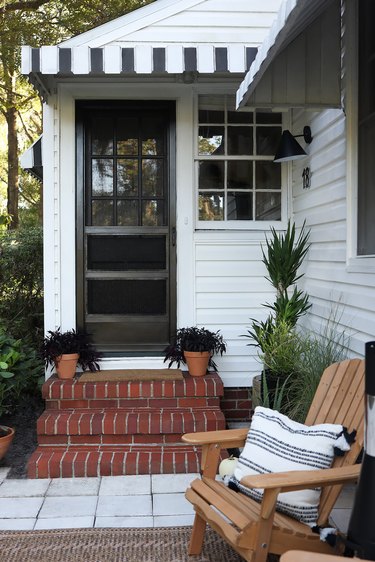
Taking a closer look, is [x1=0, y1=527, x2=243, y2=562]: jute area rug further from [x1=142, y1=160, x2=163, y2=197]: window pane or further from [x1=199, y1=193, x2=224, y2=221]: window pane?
[x1=142, y1=160, x2=163, y2=197]: window pane

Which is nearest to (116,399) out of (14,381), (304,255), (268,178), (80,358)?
(80,358)

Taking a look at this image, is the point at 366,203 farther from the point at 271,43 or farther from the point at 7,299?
the point at 7,299

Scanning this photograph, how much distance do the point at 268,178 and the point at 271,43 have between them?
240 centimetres

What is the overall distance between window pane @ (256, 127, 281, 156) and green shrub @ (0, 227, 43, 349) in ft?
9.13

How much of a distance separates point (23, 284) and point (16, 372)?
Result: 6.04 feet

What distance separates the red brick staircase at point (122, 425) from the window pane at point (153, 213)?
135 cm

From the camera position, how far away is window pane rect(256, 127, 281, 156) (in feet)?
17.7

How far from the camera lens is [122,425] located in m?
4.37

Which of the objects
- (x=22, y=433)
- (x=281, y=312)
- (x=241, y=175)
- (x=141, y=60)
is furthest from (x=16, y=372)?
(x=141, y=60)

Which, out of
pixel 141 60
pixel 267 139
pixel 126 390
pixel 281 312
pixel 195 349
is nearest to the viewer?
pixel 141 60

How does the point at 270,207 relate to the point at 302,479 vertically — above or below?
above

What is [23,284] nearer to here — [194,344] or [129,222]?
[129,222]

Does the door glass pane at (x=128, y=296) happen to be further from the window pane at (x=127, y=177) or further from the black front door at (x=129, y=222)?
the window pane at (x=127, y=177)

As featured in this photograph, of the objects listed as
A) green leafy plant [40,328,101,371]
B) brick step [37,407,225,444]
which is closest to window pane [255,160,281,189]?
green leafy plant [40,328,101,371]
